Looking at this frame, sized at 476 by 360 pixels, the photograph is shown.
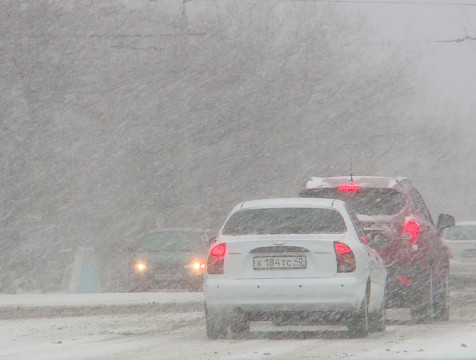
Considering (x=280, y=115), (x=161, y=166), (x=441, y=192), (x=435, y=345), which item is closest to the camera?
(x=435, y=345)

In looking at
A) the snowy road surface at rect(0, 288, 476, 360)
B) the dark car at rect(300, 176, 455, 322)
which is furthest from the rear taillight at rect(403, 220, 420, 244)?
the snowy road surface at rect(0, 288, 476, 360)

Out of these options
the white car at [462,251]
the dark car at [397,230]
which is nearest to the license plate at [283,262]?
the dark car at [397,230]

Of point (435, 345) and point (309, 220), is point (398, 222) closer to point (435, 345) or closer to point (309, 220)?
point (309, 220)

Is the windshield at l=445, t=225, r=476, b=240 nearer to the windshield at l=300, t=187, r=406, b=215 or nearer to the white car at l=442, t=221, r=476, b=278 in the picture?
the white car at l=442, t=221, r=476, b=278

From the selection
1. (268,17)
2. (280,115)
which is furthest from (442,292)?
(268,17)

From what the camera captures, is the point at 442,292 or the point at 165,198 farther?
the point at 165,198

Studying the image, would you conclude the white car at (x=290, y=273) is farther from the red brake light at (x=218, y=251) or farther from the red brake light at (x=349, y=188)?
the red brake light at (x=349, y=188)

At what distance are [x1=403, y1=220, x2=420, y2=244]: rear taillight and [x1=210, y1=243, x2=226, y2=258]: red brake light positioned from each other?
265 centimetres

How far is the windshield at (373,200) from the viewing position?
14773 mm

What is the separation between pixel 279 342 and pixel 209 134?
29.9 m

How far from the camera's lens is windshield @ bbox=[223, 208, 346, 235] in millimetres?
12914

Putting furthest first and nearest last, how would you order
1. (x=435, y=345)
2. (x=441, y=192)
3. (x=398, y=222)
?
(x=441, y=192) → (x=398, y=222) → (x=435, y=345)

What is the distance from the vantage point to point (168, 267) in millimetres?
25594

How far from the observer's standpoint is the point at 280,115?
44.9 m
